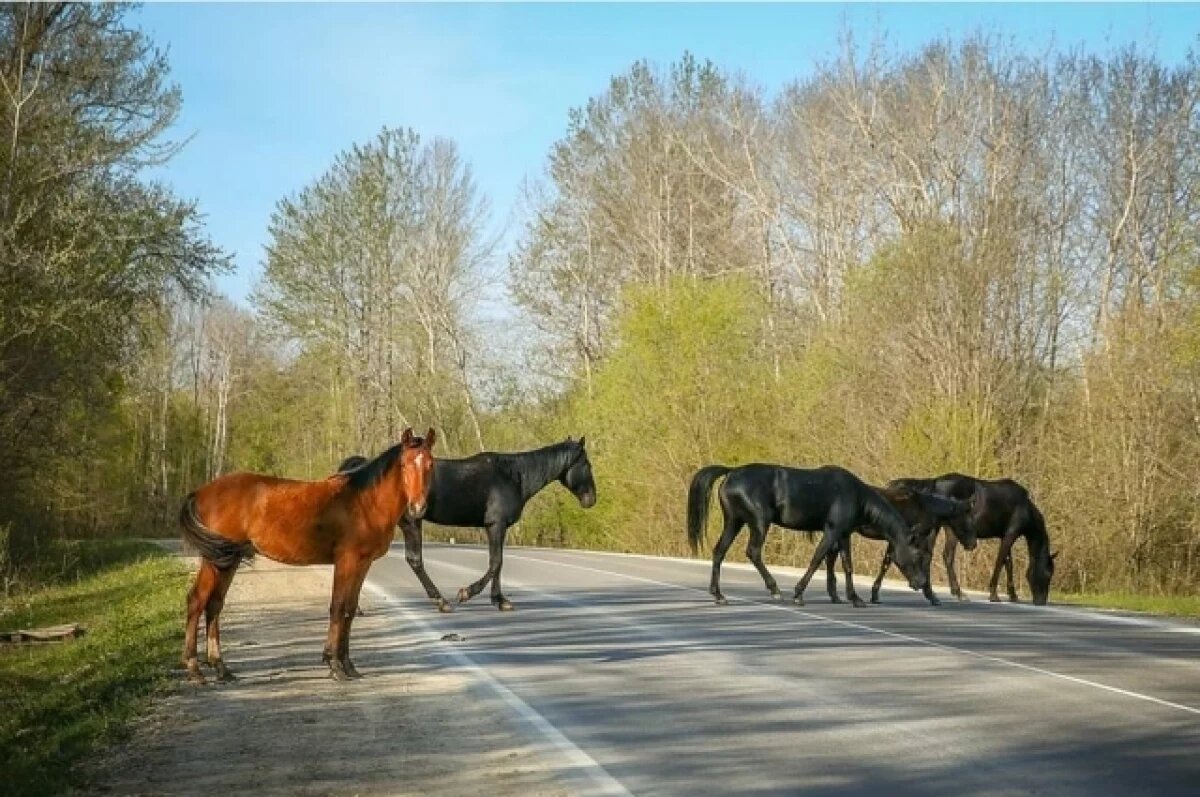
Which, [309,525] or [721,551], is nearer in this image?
[309,525]

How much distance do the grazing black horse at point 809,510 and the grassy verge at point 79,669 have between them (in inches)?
295

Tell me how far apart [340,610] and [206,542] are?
1.24m

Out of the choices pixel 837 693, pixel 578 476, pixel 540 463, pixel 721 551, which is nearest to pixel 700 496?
pixel 721 551

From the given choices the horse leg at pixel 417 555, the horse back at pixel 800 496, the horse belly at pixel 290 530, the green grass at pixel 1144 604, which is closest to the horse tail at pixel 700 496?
the horse back at pixel 800 496

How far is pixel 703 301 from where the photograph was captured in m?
43.1

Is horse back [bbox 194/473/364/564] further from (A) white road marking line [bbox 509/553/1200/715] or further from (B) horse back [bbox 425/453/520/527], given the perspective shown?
(B) horse back [bbox 425/453/520/527]

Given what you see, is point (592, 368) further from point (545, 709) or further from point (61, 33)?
point (545, 709)

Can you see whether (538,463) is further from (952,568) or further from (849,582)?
(952,568)

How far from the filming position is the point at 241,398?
7612 cm

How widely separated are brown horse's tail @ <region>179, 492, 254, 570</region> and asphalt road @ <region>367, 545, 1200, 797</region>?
2.29 meters

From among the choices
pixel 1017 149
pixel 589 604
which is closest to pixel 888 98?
pixel 1017 149

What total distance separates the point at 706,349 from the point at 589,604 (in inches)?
946

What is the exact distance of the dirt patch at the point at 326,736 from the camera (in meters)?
7.71

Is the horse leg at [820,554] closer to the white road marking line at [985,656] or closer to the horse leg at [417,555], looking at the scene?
the white road marking line at [985,656]
